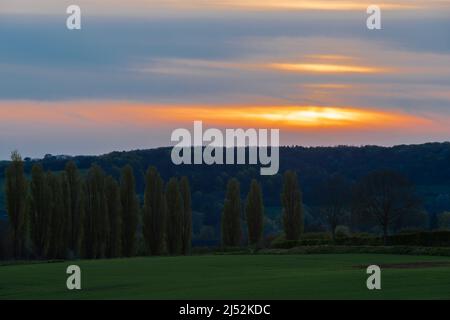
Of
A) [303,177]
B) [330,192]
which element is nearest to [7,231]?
[330,192]

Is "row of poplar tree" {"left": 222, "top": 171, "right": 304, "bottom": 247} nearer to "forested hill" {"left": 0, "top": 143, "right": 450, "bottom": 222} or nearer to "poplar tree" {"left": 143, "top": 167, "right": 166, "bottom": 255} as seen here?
"poplar tree" {"left": 143, "top": 167, "right": 166, "bottom": 255}

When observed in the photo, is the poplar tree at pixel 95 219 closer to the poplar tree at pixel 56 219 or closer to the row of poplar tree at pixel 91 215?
the row of poplar tree at pixel 91 215

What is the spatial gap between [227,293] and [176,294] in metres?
1.74

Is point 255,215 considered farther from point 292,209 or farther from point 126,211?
point 126,211

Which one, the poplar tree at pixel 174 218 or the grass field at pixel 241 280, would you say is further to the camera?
the poplar tree at pixel 174 218

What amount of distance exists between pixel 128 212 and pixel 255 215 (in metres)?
14.1

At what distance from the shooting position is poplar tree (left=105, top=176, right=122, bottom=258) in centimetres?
7719

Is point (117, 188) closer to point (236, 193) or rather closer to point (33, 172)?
point (33, 172)

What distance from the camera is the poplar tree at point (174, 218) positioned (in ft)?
266

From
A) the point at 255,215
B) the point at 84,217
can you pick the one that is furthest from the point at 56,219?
the point at 255,215

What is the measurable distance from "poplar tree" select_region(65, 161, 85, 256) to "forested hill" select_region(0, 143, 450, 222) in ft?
135

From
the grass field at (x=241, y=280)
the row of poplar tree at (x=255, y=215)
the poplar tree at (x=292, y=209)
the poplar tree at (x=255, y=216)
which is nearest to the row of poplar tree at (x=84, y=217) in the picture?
the row of poplar tree at (x=255, y=215)

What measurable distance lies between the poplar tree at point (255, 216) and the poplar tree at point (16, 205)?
858 inches

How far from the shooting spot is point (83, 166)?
13588 cm
